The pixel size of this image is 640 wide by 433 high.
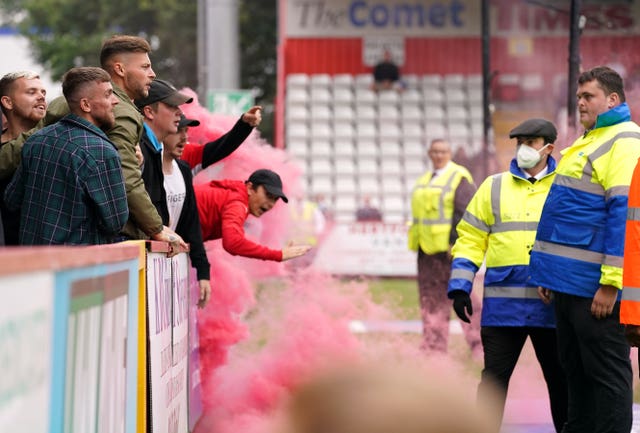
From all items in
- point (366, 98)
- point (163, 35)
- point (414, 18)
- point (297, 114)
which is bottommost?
point (297, 114)

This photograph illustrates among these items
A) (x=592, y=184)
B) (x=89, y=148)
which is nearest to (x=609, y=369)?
(x=592, y=184)

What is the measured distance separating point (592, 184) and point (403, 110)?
81.5ft

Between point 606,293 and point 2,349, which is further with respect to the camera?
point 606,293

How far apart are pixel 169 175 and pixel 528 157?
2.16m

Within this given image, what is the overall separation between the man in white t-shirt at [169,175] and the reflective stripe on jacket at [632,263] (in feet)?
8.91

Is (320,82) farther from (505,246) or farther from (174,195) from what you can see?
(505,246)

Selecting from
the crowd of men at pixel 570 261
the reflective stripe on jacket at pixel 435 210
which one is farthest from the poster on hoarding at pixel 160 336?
the reflective stripe on jacket at pixel 435 210

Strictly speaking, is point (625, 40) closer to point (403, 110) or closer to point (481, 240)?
point (403, 110)

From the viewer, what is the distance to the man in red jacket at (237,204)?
788 centimetres

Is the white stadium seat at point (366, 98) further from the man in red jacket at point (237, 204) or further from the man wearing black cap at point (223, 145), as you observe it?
the man in red jacket at point (237, 204)

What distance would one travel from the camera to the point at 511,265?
731 centimetres

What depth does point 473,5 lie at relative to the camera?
108ft

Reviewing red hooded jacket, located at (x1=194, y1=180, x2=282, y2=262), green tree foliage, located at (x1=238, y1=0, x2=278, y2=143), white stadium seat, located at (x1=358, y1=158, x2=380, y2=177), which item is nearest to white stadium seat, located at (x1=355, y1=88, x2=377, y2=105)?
white stadium seat, located at (x1=358, y1=158, x2=380, y2=177)

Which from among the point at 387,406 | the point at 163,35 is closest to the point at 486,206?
the point at 387,406
